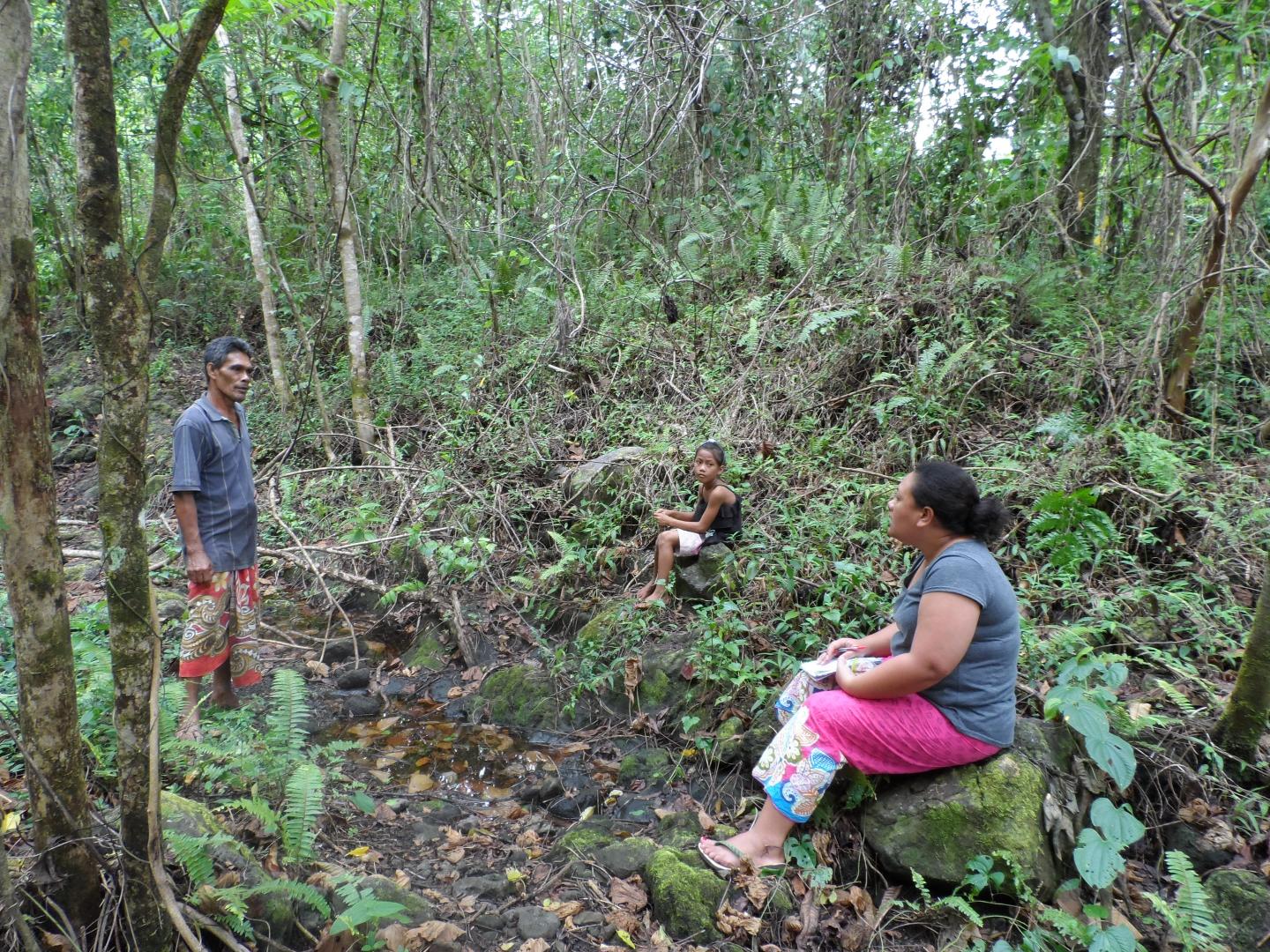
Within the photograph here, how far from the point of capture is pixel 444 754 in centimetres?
469

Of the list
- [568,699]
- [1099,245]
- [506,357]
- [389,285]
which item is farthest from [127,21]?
[1099,245]

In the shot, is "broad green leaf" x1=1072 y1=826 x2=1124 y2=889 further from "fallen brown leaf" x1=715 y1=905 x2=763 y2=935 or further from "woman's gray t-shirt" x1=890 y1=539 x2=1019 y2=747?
"fallen brown leaf" x1=715 y1=905 x2=763 y2=935

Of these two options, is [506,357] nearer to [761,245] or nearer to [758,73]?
[761,245]

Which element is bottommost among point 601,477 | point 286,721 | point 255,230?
point 286,721

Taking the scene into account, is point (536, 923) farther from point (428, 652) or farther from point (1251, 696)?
point (1251, 696)

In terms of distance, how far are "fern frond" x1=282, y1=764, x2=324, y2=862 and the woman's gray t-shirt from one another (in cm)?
255

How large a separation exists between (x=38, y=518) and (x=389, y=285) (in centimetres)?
1007

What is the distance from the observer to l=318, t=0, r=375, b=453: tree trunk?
753cm

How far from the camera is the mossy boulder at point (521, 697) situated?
5.00 metres

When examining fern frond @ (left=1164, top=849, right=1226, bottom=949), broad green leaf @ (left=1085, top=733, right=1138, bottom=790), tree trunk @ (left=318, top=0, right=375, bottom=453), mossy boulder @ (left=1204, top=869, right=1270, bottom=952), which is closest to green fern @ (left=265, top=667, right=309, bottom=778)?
broad green leaf @ (left=1085, top=733, right=1138, bottom=790)

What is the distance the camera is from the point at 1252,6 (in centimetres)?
624

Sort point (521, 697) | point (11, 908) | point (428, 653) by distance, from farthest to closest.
A: point (428, 653) < point (521, 697) < point (11, 908)

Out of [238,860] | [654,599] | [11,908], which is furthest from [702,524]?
[11,908]

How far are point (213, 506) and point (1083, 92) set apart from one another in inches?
348
